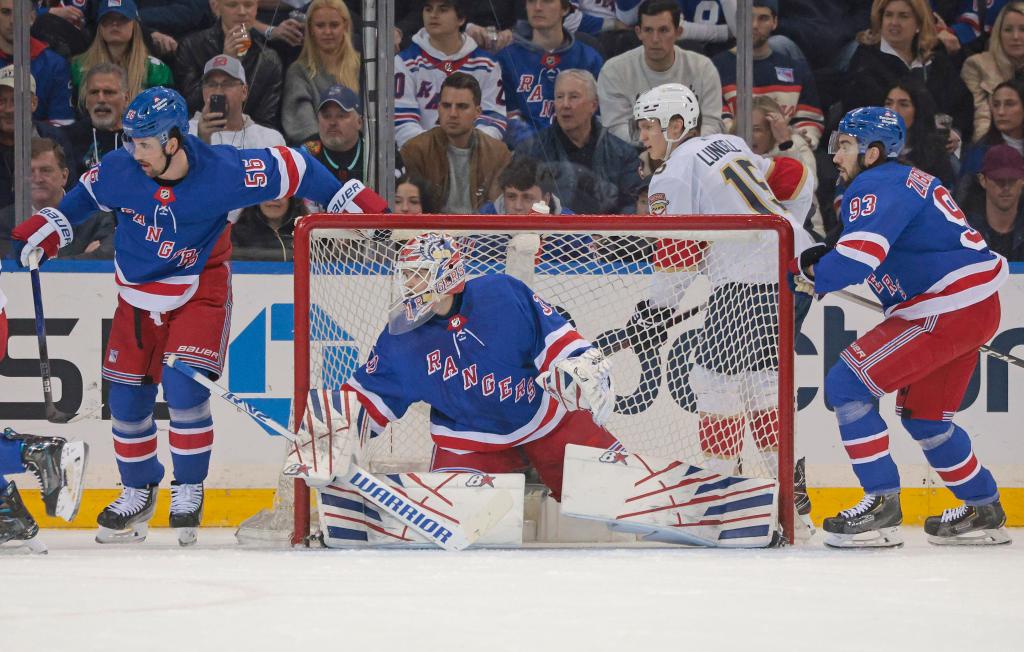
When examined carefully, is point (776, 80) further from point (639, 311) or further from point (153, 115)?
point (153, 115)

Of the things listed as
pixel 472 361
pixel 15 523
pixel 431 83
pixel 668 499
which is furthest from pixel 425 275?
pixel 431 83

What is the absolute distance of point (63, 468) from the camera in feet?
11.1

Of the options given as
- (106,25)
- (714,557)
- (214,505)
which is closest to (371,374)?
(714,557)

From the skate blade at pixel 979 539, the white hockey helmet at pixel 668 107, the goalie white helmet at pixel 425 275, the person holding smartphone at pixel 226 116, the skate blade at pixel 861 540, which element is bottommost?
the skate blade at pixel 979 539

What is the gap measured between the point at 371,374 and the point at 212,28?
6.45ft

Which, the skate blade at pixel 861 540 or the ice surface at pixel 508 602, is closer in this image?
the ice surface at pixel 508 602

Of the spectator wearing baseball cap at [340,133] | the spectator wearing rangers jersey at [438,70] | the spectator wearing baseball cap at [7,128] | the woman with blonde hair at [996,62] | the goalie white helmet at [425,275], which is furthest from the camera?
the woman with blonde hair at [996,62]

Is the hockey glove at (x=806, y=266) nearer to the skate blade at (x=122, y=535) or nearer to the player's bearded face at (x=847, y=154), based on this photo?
the player's bearded face at (x=847, y=154)

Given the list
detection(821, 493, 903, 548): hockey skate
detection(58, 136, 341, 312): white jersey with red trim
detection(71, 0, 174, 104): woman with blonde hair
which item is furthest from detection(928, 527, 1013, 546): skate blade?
detection(71, 0, 174, 104): woman with blonde hair

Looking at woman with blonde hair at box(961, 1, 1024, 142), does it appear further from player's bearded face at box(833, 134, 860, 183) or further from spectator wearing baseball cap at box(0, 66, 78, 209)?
spectator wearing baseball cap at box(0, 66, 78, 209)

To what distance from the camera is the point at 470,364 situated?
347cm

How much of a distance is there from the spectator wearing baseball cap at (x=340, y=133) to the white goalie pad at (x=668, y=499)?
70.4 inches

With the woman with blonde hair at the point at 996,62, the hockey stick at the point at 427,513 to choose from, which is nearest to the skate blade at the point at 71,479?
the hockey stick at the point at 427,513

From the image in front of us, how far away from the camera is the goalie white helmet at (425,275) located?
11.0ft
